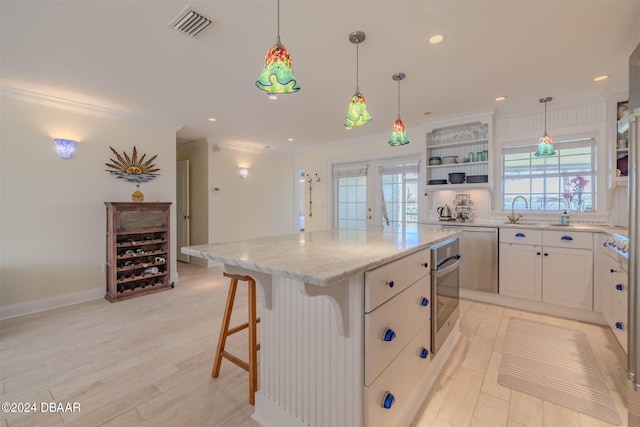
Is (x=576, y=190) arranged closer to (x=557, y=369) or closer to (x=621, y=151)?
(x=621, y=151)

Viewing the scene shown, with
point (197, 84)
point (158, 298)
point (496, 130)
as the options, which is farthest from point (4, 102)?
point (496, 130)

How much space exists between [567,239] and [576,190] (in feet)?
3.09

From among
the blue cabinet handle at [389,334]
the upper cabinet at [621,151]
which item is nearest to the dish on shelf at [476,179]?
the upper cabinet at [621,151]

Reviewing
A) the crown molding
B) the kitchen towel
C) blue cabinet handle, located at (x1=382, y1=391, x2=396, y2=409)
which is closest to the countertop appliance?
the kitchen towel

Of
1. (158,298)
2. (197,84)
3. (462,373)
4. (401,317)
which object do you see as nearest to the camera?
(401,317)

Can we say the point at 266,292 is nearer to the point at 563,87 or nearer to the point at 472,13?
the point at 472,13

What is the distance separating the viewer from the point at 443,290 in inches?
82.9

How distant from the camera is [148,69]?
2592 mm

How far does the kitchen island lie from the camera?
1.16m

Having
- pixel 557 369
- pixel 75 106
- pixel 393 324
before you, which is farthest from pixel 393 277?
pixel 75 106

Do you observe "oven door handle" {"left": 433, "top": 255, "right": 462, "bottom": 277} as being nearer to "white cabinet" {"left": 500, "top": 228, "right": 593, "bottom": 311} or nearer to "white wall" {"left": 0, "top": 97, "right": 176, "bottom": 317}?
"white cabinet" {"left": 500, "top": 228, "right": 593, "bottom": 311}

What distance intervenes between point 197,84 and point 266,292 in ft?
8.31

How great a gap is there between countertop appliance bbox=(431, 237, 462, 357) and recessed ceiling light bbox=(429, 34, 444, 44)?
5.20 ft

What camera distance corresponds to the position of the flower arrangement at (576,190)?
11.3 feet
